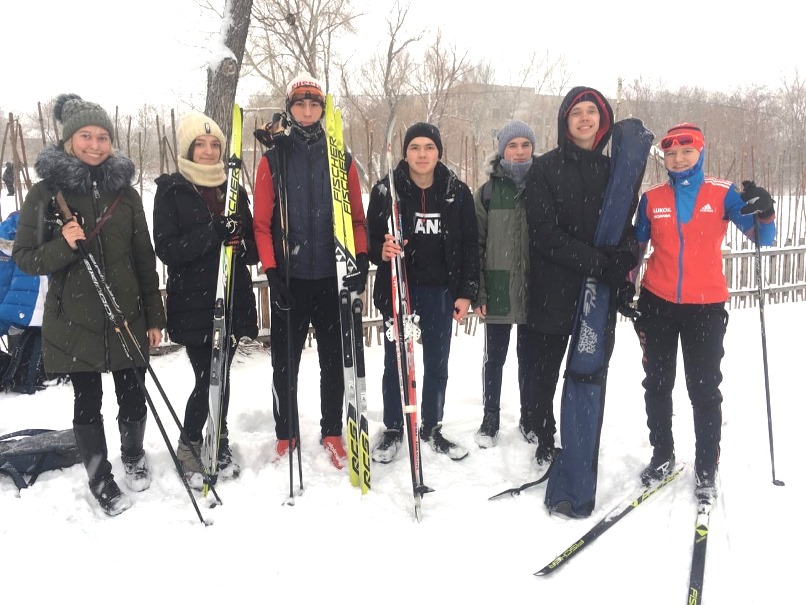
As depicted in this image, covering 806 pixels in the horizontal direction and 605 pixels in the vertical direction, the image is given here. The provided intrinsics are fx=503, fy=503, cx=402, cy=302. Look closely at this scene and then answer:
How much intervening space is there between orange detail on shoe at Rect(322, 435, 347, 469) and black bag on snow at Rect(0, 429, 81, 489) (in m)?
1.34

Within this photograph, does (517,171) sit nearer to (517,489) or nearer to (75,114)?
(517,489)

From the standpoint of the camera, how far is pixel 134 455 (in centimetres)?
280

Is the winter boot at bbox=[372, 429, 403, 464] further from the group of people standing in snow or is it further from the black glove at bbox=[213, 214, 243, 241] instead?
the black glove at bbox=[213, 214, 243, 241]

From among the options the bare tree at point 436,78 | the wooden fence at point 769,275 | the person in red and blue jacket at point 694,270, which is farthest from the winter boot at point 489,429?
the bare tree at point 436,78

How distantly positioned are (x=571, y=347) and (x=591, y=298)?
276 mm

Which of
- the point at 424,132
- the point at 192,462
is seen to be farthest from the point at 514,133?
the point at 192,462

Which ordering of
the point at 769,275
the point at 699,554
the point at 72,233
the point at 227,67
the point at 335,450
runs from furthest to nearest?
the point at 769,275
the point at 227,67
the point at 335,450
the point at 72,233
the point at 699,554

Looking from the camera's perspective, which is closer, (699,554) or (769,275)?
(699,554)

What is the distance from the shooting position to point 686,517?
243 cm

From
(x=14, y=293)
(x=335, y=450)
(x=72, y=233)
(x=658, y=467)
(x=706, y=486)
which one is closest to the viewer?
(x=72, y=233)

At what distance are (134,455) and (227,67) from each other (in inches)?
139

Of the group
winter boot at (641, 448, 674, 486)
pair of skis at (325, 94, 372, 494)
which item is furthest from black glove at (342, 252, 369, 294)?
winter boot at (641, 448, 674, 486)

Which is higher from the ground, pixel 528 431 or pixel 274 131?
pixel 274 131

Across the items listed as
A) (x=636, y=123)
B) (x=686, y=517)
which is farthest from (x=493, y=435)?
(x=636, y=123)
